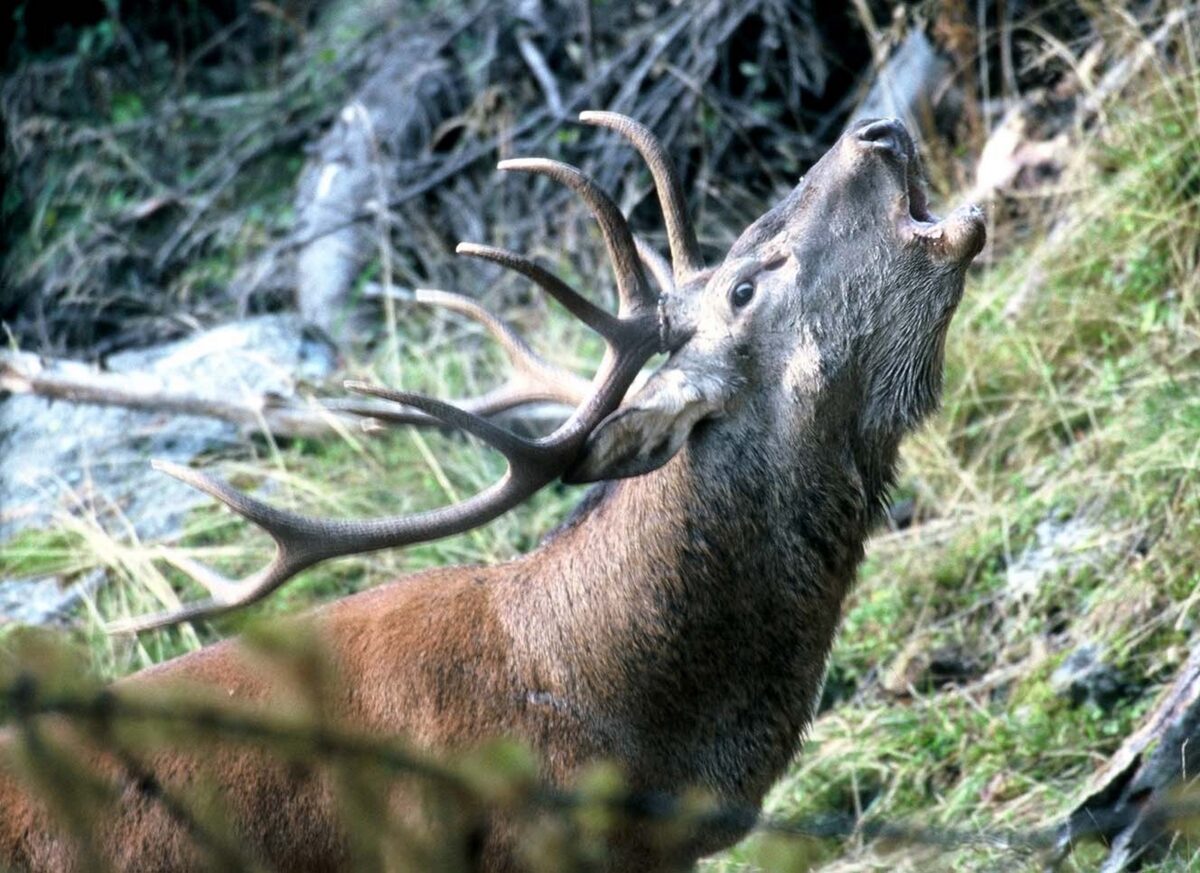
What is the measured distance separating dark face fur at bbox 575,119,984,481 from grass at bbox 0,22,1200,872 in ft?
3.84

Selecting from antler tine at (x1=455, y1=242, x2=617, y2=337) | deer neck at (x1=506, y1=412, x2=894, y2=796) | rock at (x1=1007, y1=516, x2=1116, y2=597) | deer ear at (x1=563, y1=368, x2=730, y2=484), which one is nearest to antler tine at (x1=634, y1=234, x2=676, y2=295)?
antler tine at (x1=455, y1=242, x2=617, y2=337)

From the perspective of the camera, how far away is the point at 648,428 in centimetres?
375

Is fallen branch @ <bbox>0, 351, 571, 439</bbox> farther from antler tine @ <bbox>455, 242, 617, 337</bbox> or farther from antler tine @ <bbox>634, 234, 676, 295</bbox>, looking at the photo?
antler tine @ <bbox>455, 242, 617, 337</bbox>

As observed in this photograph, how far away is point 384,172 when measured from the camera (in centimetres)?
854

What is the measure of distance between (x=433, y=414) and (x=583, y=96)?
495cm

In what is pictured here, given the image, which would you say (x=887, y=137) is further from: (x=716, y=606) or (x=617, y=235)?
(x=716, y=606)

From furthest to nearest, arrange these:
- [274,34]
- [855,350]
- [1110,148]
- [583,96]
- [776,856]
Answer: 1. [274,34]
2. [583,96]
3. [1110,148]
4. [855,350]
5. [776,856]

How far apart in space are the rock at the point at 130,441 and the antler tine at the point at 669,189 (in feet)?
9.86

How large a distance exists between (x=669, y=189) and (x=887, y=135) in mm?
539

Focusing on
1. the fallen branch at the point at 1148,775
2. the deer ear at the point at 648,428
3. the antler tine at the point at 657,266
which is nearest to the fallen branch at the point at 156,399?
the antler tine at the point at 657,266

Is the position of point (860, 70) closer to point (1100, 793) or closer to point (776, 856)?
point (1100, 793)

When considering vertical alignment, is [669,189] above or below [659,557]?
above

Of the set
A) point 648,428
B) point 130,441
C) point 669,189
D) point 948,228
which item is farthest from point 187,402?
point 948,228

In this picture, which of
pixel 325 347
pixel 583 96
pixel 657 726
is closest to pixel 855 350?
pixel 657 726
